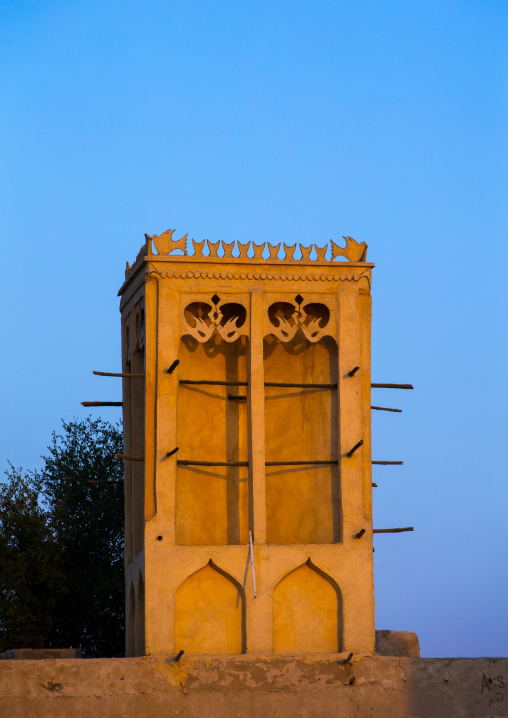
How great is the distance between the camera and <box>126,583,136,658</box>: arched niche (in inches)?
676

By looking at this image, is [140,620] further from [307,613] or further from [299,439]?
[299,439]

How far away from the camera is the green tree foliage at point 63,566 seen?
22.7 metres

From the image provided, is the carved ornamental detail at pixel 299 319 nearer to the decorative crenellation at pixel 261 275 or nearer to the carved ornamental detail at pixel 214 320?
the decorative crenellation at pixel 261 275

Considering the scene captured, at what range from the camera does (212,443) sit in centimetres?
1780

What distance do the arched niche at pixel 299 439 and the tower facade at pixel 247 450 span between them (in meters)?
0.02

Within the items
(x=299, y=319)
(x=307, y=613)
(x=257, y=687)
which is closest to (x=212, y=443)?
(x=299, y=319)

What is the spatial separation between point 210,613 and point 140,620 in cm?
119

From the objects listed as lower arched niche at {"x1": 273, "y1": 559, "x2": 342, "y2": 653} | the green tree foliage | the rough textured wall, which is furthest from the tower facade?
the green tree foliage

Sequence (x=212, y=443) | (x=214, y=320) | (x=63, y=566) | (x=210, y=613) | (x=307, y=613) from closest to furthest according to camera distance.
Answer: (x=210, y=613) → (x=307, y=613) → (x=214, y=320) → (x=212, y=443) → (x=63, y=566)

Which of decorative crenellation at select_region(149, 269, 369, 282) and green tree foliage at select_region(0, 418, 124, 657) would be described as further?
green tree foliage at select_region(0, 418, 124, 657)

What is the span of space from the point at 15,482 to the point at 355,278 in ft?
33.0

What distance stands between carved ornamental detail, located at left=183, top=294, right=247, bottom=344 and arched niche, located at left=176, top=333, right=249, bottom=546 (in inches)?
15.2

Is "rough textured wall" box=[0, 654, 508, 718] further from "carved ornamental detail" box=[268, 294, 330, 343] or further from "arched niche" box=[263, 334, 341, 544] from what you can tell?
"carved ornamental detail" box=[268, 294, 330, 343]

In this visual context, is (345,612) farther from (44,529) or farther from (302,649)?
(44,529)
